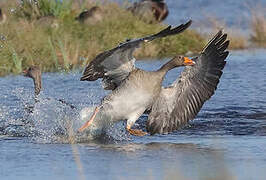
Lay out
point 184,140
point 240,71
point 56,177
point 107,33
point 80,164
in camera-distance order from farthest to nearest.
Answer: point 107,33 < point 240,71 < point 184,140 < point 80,164 < point 56,177

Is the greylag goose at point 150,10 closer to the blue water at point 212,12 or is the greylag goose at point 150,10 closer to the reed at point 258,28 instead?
the blue water at point 212,12

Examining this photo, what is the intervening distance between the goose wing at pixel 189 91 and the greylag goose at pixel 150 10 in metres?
9.36

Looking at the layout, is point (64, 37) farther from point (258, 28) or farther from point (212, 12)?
point (212, 12)

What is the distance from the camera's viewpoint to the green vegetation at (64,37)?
15352 millimetres

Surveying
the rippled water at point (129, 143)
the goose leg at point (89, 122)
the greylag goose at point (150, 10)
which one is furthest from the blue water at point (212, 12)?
the goose leg at point (89, 122)

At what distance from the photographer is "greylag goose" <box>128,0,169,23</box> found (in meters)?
19.4

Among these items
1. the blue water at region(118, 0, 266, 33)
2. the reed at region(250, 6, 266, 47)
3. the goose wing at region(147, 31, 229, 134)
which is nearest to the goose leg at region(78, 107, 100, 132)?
the goose wing at region(147, 31, 229, 134)

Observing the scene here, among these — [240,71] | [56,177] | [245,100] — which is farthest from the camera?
[240,71]

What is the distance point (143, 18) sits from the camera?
1920 cm

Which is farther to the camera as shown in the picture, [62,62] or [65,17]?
[65,17]

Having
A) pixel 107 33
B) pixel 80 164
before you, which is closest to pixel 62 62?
pixel 107 33

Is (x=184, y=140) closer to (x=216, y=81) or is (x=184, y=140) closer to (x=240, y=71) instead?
(x=216, y=81)

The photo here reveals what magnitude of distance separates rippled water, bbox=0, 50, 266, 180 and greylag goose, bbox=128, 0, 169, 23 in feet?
18.3

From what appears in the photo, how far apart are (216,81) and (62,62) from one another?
20.8 feet
